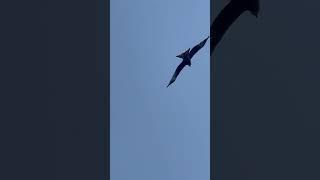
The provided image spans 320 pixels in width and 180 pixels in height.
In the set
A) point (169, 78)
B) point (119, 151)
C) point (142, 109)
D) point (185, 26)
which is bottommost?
point (119, 151)

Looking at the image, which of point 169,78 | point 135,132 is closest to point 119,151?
point 135,132

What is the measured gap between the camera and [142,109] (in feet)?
6.20

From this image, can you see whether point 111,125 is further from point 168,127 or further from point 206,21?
point 206,21

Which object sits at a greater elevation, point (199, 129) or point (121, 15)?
point (121, 15)

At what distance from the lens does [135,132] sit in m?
1.89

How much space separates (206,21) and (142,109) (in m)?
0.41
